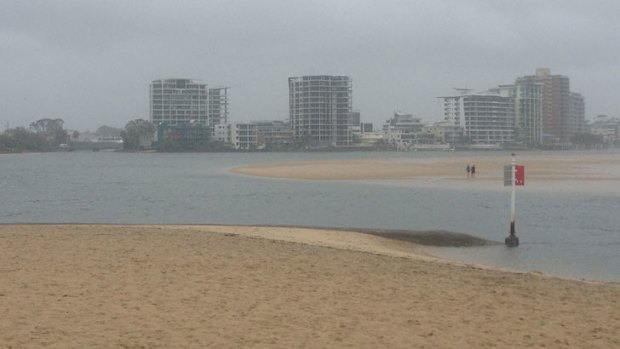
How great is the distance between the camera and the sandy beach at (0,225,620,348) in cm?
727

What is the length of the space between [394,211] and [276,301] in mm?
21073

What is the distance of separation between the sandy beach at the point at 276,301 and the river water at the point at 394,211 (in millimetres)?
4812

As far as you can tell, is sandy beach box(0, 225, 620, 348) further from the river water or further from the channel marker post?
the channel marker post

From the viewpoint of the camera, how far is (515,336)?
7.66 metres

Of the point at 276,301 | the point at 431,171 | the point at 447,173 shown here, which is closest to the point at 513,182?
the point at 276,301

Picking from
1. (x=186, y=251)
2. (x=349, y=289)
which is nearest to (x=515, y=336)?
(x=349, y=289)

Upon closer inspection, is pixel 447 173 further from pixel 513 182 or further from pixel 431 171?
pixel 513 182

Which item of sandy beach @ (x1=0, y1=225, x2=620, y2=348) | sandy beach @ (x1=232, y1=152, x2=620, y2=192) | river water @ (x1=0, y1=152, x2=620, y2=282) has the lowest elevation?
river water @ (x1=0, y1=152, x2=620, y2=282)

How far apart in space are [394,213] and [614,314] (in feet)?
65.6

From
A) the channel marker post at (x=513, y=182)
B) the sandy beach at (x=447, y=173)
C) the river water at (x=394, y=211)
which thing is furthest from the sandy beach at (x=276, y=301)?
the sandy beach at (x=447, y=173)

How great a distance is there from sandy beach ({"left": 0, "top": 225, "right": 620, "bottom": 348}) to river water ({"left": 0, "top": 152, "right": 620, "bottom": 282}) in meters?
4.81

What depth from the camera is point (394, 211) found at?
29844 millimetres

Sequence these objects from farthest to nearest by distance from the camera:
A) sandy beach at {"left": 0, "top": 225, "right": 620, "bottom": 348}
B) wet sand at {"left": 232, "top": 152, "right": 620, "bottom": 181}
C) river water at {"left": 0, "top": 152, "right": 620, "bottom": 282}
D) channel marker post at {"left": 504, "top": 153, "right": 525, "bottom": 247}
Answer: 1. wet sand at {"left": 232, "top": 152, "right": 620, "bottom": 181}
2. channel marker post at {"left": 504, "top": 153, "right": 525, "bottom": 247}
3. river water at {"left": 0, "top": 152, "right": 620, "bottom": 282}
4. sandy beach at {"left": 0, "top": 225, "right": 620, "bottom": 348}

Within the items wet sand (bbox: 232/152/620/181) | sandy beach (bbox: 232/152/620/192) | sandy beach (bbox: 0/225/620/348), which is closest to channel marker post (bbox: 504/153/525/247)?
sandy beach (bbox: 0/225/620/348)
